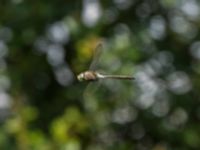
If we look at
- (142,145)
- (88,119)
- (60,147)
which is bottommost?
(142,145)

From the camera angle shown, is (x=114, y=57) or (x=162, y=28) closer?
(x=114, y=57)

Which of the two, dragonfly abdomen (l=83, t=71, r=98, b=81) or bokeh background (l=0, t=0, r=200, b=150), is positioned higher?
dragonfly abdomen (l=83, t=71, r=98, b=81)

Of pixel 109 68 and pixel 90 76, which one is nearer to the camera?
pixel 90 76

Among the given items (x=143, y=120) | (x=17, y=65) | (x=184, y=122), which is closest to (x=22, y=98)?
(x=17, y=65)

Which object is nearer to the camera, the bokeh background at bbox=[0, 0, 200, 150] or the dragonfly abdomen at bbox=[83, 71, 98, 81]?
the dragonfly abdomen at bbox=[83, 71, 98, 81]

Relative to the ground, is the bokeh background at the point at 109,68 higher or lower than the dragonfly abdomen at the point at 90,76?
lower

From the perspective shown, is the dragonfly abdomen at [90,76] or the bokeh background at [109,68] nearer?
the dragonfly abdomen at [90,76]

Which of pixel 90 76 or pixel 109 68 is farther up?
pixel 90 76

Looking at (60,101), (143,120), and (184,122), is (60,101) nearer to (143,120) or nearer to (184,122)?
(143,120)
